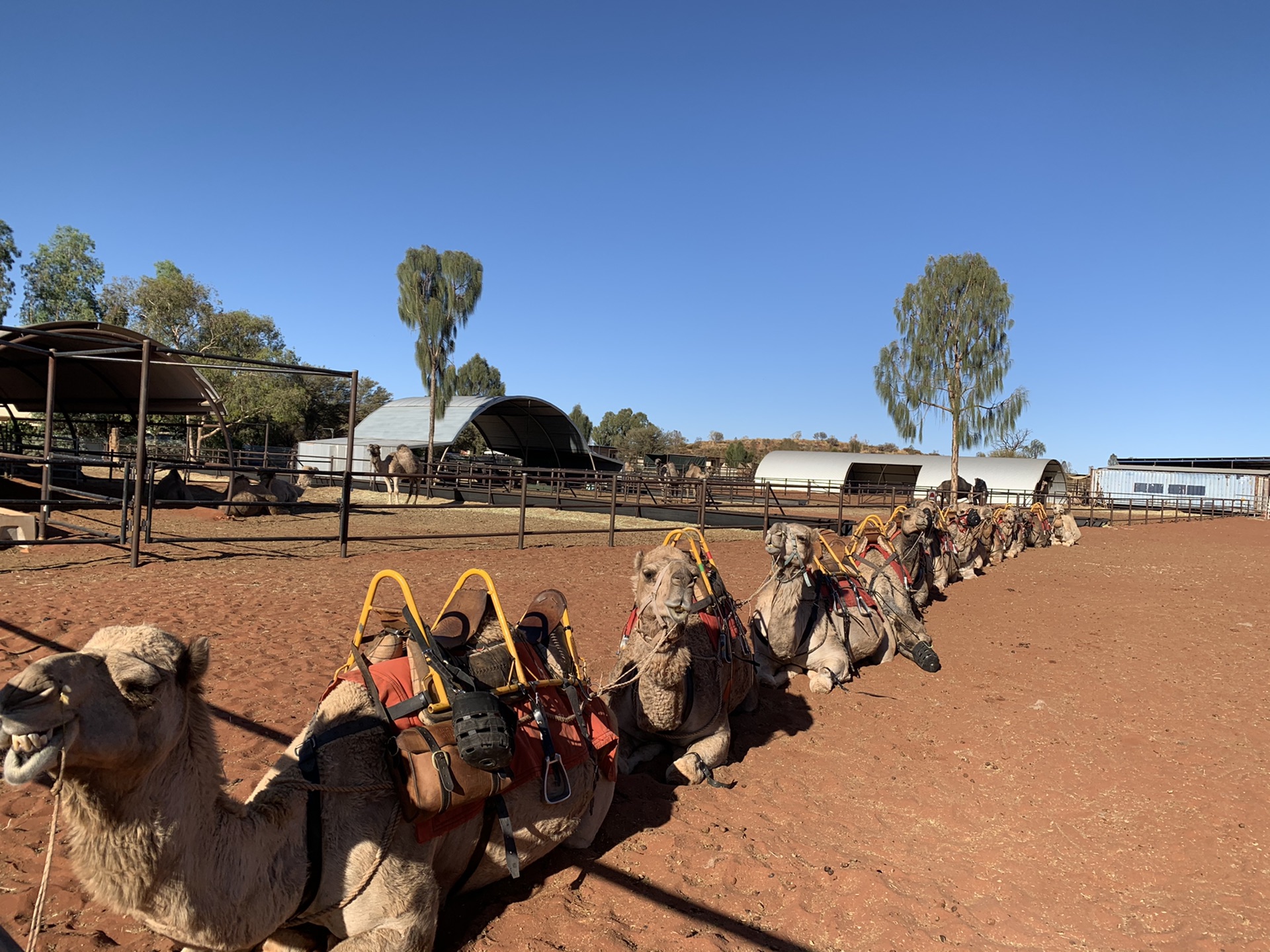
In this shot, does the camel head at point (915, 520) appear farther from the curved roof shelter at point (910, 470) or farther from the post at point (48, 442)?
the curved roof shelter at point (910, 470)

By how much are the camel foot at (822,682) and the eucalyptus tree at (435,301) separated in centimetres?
3390

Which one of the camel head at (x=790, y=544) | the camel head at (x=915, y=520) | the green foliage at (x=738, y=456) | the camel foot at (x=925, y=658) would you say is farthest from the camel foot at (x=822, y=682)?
the green foliage at (x=738, y=456)

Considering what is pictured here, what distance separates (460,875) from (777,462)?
4614 cm

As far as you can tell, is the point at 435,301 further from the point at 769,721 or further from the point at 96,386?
the point at 769,721

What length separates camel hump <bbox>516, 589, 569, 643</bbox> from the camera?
3.50 meters

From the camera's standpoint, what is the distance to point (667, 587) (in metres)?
3.74

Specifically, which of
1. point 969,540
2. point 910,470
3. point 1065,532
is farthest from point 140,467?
point 910,470

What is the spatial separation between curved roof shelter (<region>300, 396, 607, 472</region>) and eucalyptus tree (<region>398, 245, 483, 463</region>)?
5.00ft

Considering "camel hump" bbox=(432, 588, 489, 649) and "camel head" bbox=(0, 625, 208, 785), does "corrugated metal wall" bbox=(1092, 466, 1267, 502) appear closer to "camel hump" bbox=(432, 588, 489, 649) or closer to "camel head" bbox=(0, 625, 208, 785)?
"camel hump" bbox=(432, 588, 489, 649)

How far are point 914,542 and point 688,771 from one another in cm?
604

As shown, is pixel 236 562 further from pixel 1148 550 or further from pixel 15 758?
pixel 1148 550

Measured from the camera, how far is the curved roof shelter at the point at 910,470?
42.2 meters

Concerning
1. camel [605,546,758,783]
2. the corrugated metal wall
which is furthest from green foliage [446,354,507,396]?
camel [605,546,758,783]

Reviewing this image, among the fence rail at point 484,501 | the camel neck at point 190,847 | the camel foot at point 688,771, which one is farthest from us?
the fence rail at point 484,501
